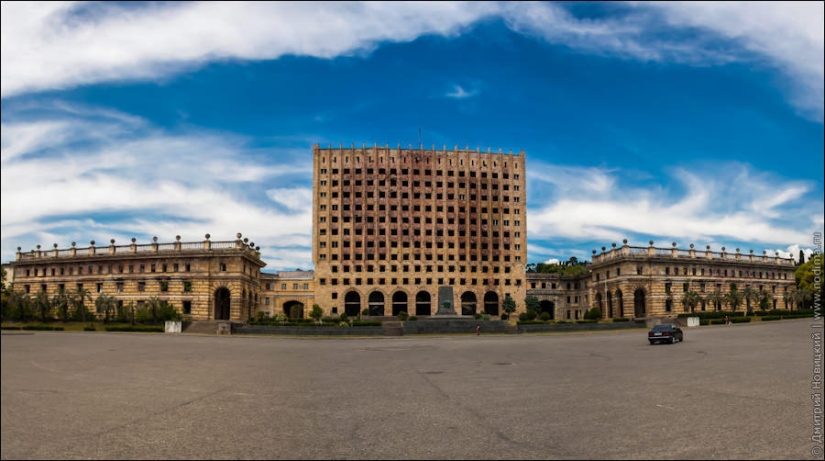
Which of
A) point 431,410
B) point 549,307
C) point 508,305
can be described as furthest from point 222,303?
point 431,410

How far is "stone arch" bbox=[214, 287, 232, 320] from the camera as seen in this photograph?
239ft

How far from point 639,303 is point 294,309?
171ft

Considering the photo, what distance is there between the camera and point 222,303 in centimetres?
7538

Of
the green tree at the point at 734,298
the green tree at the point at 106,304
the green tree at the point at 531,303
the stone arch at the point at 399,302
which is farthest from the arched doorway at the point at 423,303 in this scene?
the green tree at the point at 106,304

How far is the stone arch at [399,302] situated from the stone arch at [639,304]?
34.6m

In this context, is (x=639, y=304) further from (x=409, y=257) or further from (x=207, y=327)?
(x=207, y=327)

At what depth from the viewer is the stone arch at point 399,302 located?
92.4 meters

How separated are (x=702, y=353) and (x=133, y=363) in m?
24.0

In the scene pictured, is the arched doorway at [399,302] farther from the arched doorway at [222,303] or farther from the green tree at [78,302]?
the green tree at [78,302]

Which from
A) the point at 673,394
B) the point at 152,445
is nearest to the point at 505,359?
the point at 673,394

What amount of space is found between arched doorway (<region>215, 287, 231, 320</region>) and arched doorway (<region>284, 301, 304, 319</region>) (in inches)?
567

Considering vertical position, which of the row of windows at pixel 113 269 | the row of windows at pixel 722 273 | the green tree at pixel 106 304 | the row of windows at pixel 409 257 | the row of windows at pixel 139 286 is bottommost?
the green tree at pixel 106 304

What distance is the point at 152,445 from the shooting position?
30.9ft

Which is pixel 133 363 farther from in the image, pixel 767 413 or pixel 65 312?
pixel 65 312
